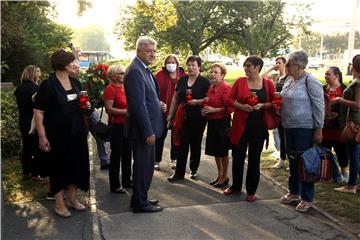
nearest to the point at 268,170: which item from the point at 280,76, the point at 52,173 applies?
the point at 280,76

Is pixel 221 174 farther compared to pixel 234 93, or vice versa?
pixel 221 174

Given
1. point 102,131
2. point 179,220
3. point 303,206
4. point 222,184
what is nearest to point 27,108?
point 102,131

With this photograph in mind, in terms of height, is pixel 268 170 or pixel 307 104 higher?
pixel 307 104

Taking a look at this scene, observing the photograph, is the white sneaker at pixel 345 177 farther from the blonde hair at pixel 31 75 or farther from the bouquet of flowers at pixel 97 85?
the blonde hair at pixel 31 75

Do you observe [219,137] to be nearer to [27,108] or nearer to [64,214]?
[64,214]

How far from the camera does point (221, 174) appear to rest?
6.20m

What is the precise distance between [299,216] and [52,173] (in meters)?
3.11

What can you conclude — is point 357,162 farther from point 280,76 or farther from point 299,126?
point 280,76

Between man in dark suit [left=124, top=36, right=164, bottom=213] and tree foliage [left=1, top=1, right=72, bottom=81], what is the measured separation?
3742 mm

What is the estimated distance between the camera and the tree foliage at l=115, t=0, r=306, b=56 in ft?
103

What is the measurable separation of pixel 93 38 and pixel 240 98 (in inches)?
5539

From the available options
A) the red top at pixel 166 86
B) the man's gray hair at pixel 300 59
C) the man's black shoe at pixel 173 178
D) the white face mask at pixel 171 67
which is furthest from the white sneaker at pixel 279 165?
the man's gray hair at pixel 300 59

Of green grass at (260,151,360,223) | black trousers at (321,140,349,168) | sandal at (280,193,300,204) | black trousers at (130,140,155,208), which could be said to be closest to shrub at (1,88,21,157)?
black trousers at (130,140,155,208)

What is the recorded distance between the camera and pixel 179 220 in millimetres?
4789
